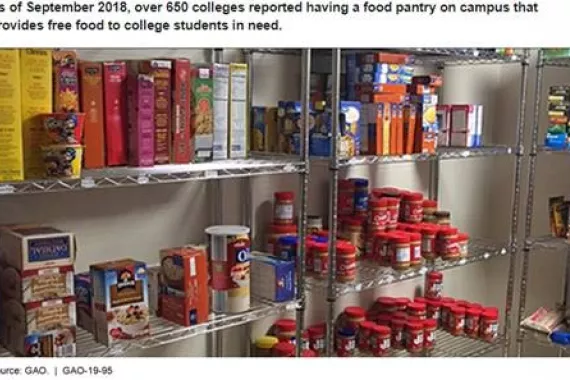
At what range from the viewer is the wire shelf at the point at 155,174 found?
57.6 inches

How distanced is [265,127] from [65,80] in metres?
0.72

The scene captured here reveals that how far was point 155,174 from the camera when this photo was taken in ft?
5.37

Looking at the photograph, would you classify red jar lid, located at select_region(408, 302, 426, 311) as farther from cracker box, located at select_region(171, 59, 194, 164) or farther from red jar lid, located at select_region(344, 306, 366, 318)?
cracker box, located at select_region(171, 59, 194, 164)

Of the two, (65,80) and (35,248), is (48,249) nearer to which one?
(35,248)

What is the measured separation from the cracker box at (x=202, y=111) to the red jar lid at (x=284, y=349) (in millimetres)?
651

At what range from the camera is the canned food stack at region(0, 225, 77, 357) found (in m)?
1.48

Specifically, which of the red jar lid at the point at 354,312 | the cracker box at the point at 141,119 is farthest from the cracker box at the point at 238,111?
the red jar lid at the point at 354,312

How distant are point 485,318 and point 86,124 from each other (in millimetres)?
1694

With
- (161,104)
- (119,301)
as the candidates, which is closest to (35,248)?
(119,301)

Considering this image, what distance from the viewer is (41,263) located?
1497 millimetres

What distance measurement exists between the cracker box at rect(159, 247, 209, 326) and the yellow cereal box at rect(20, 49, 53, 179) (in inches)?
16.7
